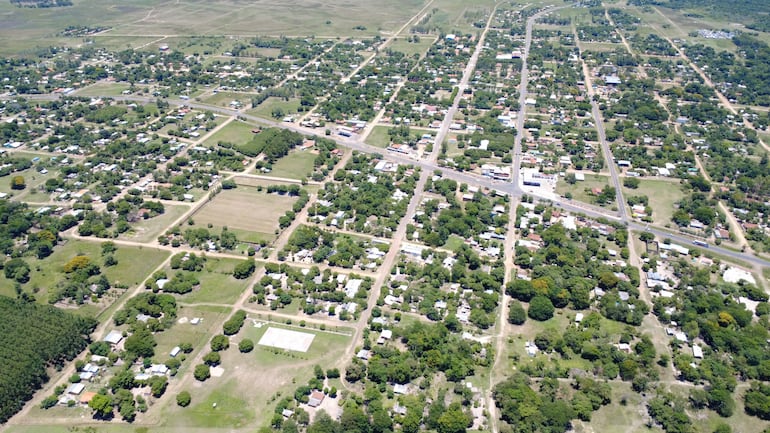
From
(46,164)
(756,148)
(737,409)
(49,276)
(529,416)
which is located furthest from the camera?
(756,148)

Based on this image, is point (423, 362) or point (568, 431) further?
point (423, 362)

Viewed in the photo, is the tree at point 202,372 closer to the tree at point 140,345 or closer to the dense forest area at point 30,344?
the tree at point 140,345

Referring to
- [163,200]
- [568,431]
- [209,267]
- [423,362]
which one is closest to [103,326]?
[209,267]

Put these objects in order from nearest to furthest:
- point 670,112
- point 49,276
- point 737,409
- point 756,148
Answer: point 737,409 → point 49,276 → point 756,148 → point 670,112

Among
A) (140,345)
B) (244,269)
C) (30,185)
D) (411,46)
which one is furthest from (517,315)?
(411,46)

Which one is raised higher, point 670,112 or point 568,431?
point 670,112

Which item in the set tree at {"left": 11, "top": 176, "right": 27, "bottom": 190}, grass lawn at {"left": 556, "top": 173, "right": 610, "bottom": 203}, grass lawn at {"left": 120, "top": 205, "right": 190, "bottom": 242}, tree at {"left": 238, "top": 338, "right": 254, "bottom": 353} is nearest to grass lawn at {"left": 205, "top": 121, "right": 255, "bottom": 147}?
grass lawn at {"left": 120, "top": 205, "right": 190, "bottom": 242}

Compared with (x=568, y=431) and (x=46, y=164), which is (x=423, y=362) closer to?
(x=568, y=431)
